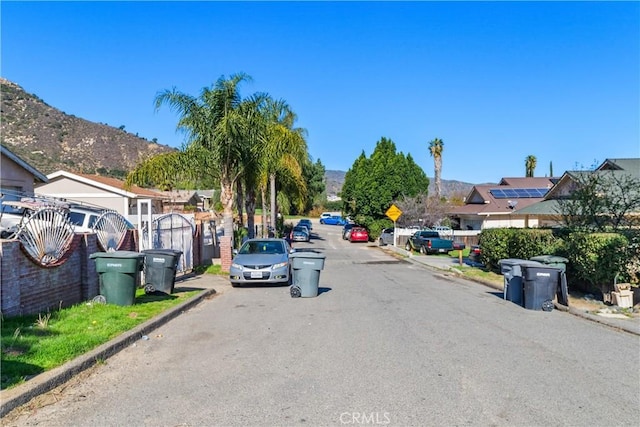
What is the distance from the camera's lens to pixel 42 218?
10039mm

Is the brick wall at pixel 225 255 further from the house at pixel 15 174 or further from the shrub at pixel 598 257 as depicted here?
the shrub at pixel 598 257

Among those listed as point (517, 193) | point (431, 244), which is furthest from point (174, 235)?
point (517, 193)

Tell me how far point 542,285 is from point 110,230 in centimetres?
1059

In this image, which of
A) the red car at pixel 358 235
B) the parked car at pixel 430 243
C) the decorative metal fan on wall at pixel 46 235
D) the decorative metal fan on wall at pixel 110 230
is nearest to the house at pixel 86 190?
the parked car at pixel 430 243

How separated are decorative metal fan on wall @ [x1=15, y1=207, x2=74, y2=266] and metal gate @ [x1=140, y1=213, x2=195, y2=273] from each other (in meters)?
4.79

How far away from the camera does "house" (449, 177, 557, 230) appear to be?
44812 mm

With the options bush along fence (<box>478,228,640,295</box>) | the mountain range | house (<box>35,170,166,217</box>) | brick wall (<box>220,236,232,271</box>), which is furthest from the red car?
bush along fence (<box>478,228,640,295</box>)

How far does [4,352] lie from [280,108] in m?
17.7

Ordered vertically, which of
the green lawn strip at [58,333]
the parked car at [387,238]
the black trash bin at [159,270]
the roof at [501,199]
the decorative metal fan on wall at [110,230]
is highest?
the roof at [501,199]

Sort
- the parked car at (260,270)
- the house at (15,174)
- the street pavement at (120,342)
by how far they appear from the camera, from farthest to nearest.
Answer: the house at (15,174), the parked car at (260,270), the street pavement at (120,342)

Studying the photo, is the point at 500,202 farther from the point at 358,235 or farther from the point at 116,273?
the point at 116,273

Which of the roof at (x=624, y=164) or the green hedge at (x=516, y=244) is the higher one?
the roof at (x=624, y=164)

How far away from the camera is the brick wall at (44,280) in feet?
26.9

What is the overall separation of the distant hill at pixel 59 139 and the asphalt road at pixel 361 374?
59.9 m
